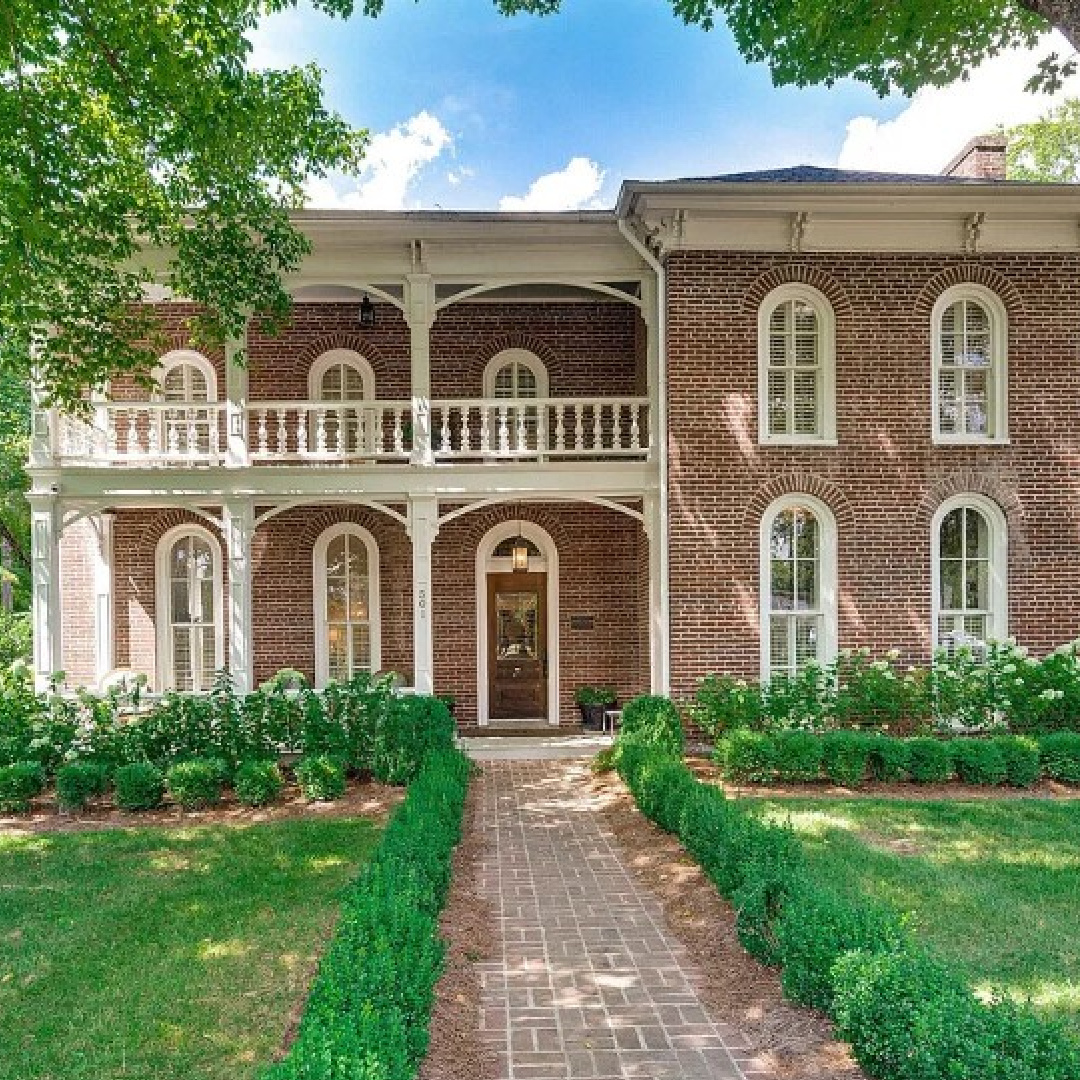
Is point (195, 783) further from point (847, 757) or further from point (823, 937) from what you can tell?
point (847, 757)

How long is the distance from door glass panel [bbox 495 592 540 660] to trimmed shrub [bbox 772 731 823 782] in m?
4.72

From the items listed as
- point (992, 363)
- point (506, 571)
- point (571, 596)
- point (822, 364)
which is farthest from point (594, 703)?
point (992, 363)

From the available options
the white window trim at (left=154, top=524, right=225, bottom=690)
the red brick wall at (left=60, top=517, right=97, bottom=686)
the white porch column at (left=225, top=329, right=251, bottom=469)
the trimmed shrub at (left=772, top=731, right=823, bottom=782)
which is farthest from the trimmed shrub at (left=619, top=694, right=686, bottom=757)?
the red brick wall at (left=60, top=517, right=97, bottom=686)

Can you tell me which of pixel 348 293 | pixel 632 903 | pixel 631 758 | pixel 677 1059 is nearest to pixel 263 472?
pixel 348 293

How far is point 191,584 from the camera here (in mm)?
12789

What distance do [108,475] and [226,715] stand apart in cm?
378

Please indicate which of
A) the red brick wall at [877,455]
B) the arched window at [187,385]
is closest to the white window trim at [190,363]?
the arched window at [187,385]

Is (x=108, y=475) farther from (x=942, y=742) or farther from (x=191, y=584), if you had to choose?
(x=942, y=742)

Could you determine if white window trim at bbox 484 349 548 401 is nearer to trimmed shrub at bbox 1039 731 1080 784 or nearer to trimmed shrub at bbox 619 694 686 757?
trimmed shrub at bbox 619 694 686 757

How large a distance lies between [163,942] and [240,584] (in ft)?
18.7

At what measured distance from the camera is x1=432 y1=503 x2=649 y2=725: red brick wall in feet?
40.7

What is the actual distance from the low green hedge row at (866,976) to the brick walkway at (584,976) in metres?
0.53

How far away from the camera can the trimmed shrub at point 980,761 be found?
28.7 ft

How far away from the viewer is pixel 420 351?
10648mm
